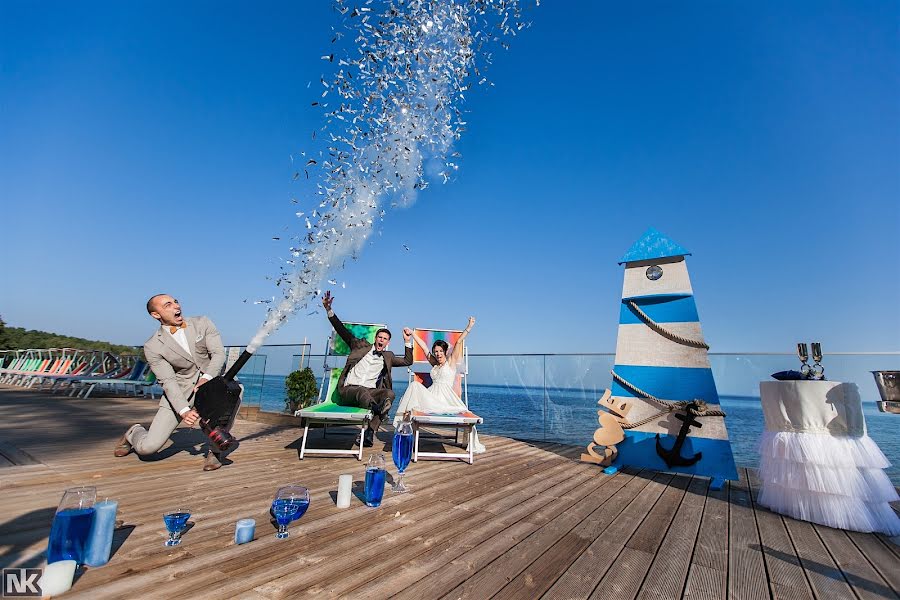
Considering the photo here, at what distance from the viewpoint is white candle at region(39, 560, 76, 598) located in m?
1.36

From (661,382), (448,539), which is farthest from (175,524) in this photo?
(661,382)

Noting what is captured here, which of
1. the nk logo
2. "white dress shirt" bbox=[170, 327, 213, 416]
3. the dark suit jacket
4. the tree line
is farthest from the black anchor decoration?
the tree line

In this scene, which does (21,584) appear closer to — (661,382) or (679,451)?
(679,451)

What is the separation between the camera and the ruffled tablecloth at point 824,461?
253cm

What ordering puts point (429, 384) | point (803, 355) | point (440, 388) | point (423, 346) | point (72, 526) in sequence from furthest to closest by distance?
point (423, 346) < point (429, 384) < point (440, 388) < point (803, 355) < point (72, 526)

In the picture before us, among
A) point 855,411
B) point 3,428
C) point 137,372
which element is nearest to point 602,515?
point 855,411

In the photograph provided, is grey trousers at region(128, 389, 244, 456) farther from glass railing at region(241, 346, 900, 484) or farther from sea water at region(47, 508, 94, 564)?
glass railing at region(241, 346, 900, 484)

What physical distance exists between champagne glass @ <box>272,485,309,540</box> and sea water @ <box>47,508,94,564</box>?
724mm

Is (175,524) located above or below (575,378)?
below

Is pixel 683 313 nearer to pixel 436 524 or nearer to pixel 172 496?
pixel 436 524

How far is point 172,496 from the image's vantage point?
2598mm

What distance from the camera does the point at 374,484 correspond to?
2.48 meters

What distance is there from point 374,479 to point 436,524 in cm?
49

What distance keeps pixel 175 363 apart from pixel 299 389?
361 cm
